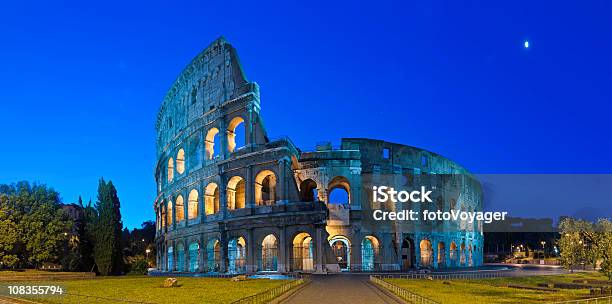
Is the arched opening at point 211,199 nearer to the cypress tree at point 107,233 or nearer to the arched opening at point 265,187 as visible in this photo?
the arched opening at point 265,187

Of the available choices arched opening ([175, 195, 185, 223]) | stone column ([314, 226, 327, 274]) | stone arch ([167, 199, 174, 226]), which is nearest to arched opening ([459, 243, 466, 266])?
stone column ([314, 226, 327, 274])

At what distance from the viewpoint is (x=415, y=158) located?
2404 inches

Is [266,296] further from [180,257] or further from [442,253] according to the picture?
[442,253]

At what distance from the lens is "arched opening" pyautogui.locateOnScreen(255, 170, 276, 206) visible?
5084 cm

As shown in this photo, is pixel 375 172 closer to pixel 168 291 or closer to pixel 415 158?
pixel 415 158

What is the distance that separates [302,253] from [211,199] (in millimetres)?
11850

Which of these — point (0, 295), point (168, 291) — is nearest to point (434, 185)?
point (168, 291)

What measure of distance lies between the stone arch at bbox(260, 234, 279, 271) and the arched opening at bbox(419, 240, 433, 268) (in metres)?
17.0

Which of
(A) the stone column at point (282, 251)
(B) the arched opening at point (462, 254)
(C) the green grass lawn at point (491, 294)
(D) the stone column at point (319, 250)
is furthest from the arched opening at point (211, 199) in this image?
(B) the arched opening at point (462, 254)

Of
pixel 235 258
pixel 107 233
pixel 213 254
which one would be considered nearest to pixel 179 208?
pixel 213 254

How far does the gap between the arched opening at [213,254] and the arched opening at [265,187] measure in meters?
6.36

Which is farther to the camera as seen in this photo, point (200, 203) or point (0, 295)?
point (200, 203)

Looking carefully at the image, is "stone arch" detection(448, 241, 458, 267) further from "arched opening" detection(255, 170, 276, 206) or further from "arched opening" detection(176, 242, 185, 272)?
"arched opening" detection(176, 242, 185, 272)

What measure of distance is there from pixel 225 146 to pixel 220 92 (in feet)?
19.3
